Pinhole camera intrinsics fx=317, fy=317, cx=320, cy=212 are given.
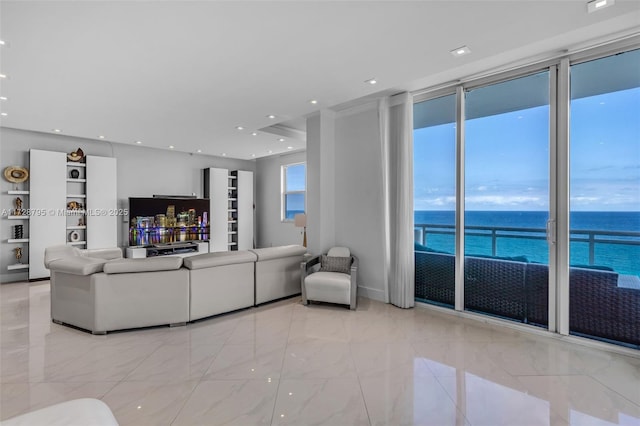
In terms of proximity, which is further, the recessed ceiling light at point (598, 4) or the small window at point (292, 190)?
the small window at point (292, 190)

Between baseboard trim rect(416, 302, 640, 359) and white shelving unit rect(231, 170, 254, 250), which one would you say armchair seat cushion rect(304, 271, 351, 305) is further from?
white shelving unit rect(231, 170, 254, 250)

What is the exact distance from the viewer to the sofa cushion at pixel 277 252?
15.0ft

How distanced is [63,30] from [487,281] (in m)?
5.00

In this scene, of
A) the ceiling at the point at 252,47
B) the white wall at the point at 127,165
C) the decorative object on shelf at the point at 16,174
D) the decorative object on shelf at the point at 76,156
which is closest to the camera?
the ceiling at the point at 252,47

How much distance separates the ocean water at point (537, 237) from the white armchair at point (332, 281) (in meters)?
1.22

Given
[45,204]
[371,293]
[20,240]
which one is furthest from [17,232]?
[371,293]

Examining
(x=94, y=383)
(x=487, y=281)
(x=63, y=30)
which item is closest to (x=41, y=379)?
(x=94, y=383)

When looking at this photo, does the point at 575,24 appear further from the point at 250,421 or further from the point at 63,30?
the point at 63,30

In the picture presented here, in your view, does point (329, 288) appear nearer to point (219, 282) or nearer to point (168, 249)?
point (219, 282)

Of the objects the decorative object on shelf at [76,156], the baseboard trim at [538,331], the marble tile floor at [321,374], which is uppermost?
the decorative object on shelf at [76,156]

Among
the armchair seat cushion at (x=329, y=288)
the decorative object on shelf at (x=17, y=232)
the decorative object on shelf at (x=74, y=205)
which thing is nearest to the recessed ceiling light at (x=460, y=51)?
the armchair seat cushion at (x=329, y=288)

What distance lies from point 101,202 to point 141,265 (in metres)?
4.17

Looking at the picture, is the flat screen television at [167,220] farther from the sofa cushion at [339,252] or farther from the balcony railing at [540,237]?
the balcony railing at [540,237]

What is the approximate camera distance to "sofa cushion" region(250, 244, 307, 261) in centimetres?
458
